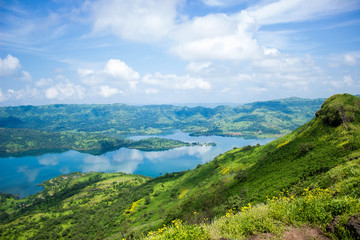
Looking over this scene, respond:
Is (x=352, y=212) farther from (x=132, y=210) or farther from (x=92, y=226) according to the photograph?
(x=92, y=226)

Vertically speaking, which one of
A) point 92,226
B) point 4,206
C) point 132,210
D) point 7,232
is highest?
point 132,210

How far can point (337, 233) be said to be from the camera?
288 inches

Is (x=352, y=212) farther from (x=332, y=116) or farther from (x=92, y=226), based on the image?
(x=92, y=226)

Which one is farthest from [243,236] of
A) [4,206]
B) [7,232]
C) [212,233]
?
[4,206]

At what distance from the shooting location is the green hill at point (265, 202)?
859 centimetres

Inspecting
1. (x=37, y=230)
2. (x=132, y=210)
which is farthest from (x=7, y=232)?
(x=132, y=210)

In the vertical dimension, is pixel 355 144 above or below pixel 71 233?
above

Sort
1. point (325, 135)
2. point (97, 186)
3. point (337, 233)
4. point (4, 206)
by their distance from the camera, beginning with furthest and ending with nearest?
point (97, 186) → point (4, 206) → point (325, 135) → point (337, 233)

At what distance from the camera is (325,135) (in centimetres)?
3859

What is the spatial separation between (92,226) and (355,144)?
390 ft

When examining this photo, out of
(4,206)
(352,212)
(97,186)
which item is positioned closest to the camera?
(352,212)

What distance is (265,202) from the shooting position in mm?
24766

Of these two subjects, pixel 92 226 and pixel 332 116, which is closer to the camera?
pixel 332 116

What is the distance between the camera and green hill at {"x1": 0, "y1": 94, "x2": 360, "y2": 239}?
8.59 m
